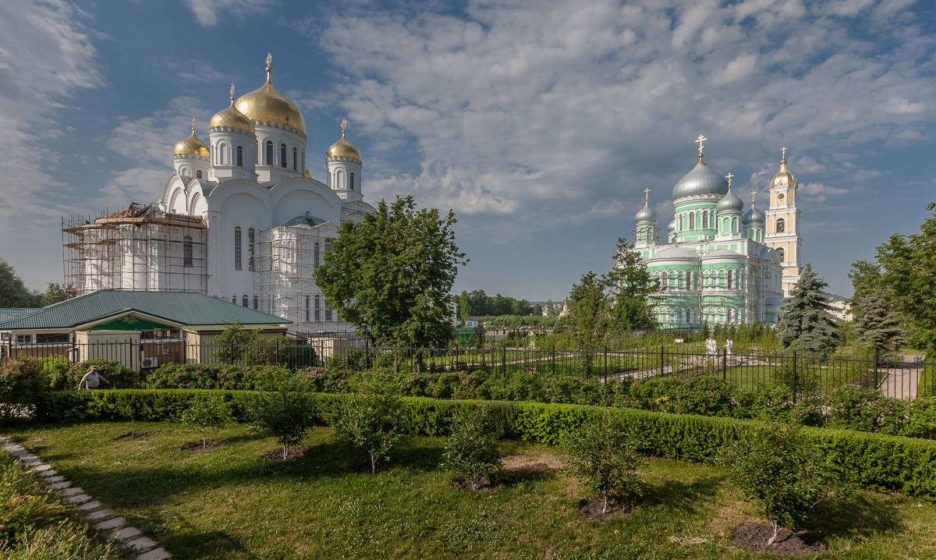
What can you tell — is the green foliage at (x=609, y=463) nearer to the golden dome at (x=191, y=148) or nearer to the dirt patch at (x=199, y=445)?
the dirt patch at (x=199, y=445)

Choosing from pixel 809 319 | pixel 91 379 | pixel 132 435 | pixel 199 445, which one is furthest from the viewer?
pixel 809 319

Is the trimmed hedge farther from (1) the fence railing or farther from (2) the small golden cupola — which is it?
(2) the small golden cupola

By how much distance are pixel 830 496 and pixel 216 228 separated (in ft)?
109

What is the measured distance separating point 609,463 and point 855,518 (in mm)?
3062

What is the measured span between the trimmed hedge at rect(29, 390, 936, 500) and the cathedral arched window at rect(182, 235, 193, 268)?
22205 mm

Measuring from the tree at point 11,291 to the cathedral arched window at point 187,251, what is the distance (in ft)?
75.8

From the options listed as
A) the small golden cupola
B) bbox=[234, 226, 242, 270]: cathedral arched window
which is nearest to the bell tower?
the small golden cupola

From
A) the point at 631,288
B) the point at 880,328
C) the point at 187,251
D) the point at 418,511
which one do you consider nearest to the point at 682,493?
the point at 418,511

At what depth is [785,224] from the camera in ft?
184

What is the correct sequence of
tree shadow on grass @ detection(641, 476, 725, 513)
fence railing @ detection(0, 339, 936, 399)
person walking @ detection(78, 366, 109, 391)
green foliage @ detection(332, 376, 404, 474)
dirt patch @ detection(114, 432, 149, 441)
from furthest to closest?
fence railing @ detection(0, 339, 936, 399) → person walking @ detection(78, 366, 109, 391) → dirt patch @ detection(114, 432, 149, 441) → green foliage @ detection(332, 376, 404, 474) → tree shadow on grass @ detection(641, 476, 725, 513)

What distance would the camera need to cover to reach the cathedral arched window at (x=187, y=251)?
101 ft

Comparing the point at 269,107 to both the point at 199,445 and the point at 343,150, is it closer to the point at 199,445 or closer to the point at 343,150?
the point at 343,150

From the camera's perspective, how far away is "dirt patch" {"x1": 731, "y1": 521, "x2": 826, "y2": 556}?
16.9 feet

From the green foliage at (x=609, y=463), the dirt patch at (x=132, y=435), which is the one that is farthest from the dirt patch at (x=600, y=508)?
the dirt patch at (x=132, y=435)
